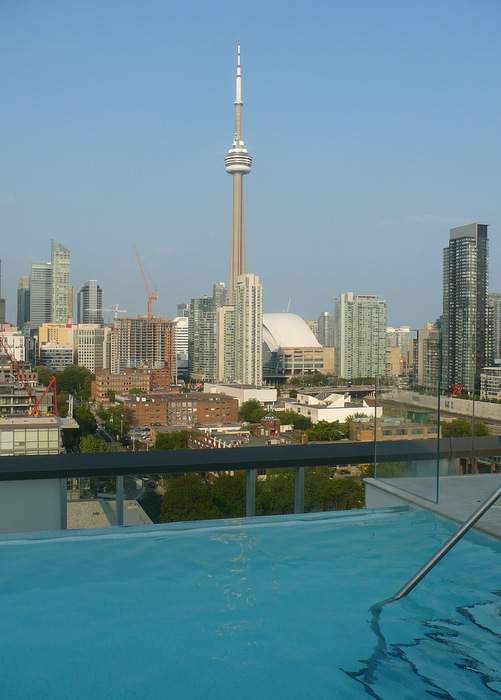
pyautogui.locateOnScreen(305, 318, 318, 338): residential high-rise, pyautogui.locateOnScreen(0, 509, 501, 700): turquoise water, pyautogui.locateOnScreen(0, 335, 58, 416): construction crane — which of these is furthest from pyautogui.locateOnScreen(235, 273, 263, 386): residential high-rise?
pyautogui.locateOnScreen(0, 509, 501, 700): turquoise water

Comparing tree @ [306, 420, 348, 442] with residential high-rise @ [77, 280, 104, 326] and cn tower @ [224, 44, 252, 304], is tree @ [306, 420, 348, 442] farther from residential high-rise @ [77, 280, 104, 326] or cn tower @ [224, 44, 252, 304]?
cn tower @ [224, 44, 252, 304]

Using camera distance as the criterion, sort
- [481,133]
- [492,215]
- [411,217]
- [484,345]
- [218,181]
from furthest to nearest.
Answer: [218,181], [411,217], [492,215], [481,133], [484,345]

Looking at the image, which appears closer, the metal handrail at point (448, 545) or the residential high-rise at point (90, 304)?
the metal handrail at point (448, 545)

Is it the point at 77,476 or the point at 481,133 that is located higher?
the point at 481,133

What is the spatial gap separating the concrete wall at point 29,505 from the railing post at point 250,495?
2.37 ft

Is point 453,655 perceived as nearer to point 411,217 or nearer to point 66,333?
point 411,217

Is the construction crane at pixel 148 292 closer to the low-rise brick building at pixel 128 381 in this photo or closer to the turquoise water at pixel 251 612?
the low-rise brick building at pixel 128 381

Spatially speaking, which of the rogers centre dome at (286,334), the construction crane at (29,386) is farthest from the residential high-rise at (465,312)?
the rogers centre dome at (286,334)

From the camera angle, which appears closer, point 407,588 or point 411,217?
point 407,588

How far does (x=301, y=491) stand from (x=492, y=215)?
17.4 meters

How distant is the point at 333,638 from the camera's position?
5.96 ft

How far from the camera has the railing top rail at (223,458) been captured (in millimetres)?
2586

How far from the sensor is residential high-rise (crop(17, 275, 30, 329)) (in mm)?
57234

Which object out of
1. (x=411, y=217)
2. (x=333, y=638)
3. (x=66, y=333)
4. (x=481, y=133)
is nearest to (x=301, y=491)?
(x=333, y=638)
